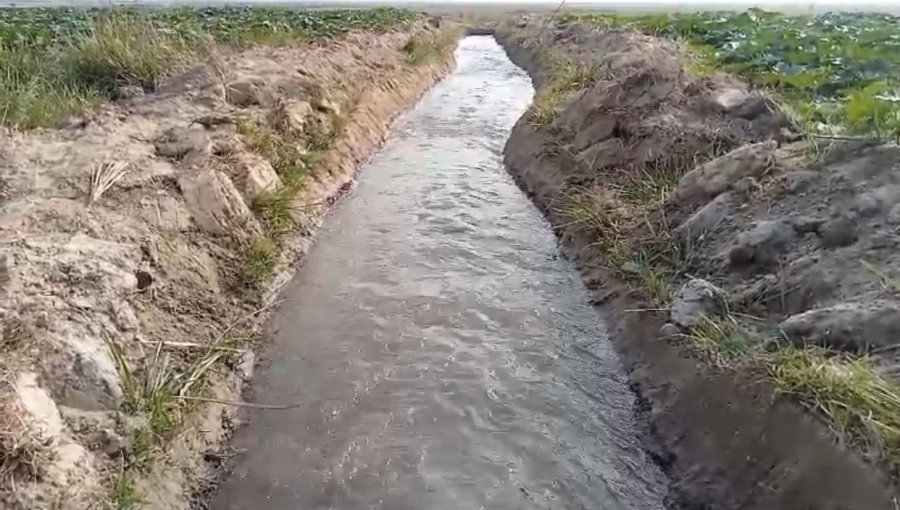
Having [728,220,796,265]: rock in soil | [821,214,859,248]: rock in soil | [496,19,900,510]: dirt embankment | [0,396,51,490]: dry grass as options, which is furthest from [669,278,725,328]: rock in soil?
[0,396,51,490]: dry grass

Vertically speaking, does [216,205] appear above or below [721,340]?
above

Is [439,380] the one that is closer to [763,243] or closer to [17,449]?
[763,243]

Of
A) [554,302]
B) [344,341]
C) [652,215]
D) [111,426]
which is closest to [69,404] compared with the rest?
[111,426]

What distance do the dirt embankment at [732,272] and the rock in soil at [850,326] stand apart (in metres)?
0.01

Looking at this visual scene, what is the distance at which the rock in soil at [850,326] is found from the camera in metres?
4.92

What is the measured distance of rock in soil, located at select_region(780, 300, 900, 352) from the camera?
4.92 meters

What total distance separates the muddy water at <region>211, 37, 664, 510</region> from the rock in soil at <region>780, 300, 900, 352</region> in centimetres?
154

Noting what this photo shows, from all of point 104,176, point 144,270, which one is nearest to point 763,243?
point 144,270

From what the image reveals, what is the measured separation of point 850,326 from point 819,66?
8.02 metres

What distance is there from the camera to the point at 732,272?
667 cm

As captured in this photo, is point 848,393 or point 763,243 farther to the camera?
point 763,243

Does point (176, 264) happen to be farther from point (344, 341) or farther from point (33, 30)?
point (33, 30)

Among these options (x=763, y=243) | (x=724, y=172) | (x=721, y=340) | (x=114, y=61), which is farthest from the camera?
(x=114, y=61)

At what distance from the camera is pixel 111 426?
4.93 meters
